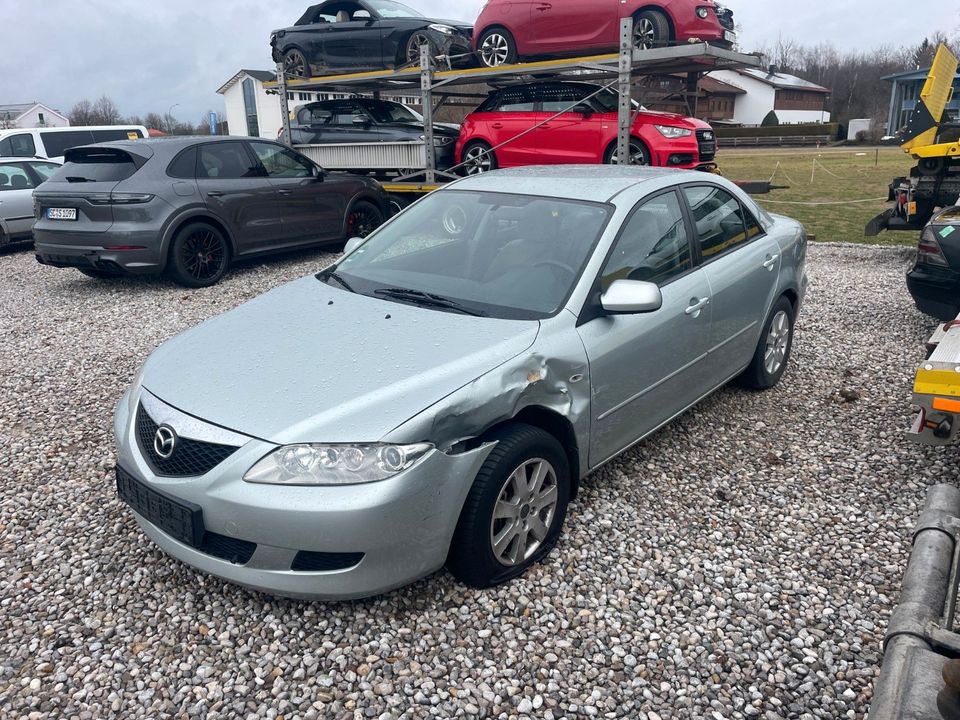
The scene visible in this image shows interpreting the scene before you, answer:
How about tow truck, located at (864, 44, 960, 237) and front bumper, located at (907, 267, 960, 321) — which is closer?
front bumper, located at (907, 267, 960, 321)

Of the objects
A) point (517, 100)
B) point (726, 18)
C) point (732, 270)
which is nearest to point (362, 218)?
point (517, 100)

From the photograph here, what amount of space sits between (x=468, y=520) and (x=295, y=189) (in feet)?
24.5

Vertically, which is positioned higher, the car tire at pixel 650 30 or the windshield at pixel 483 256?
the car tire at pixel 650 30

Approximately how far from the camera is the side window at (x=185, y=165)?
8234 mm

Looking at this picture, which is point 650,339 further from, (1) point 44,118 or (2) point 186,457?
(1) point 44,118

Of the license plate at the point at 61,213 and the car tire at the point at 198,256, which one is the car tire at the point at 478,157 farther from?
the license plate at the point at 61,213

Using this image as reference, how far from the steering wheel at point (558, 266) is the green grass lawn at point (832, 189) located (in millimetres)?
9869

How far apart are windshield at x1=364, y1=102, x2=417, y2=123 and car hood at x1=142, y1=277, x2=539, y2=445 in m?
9.29

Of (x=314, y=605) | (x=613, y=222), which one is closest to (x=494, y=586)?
(x=314, y=605)

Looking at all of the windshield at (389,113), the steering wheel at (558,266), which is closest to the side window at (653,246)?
the steering wheel at (558,266)

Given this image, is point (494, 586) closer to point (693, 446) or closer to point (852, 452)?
point (693, 446)

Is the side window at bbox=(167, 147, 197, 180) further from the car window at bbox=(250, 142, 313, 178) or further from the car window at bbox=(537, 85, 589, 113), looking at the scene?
the car window at bbox=(537, 85, 589, 113)

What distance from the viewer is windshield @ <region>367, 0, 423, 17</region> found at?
1177 cm

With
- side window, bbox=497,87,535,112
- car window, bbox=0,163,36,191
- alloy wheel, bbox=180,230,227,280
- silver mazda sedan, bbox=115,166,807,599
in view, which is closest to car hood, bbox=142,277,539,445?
silver mazda sedan, bbox=115,166,807,599
